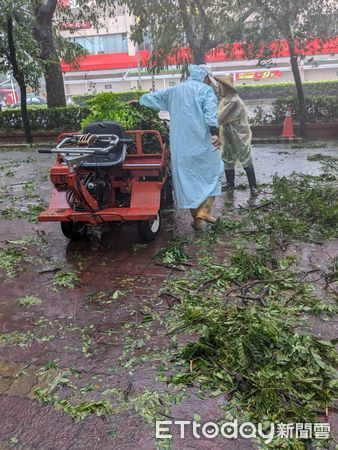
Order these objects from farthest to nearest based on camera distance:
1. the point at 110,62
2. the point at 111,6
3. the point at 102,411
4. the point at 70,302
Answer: the point at 110,62, the point at 111,6, the point at 70,302, the point at 102,411

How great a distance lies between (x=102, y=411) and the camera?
2.28 m

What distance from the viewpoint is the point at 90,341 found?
2904 mm

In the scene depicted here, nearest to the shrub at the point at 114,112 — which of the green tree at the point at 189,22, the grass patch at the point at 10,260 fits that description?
the grass patch at the point at 10,260

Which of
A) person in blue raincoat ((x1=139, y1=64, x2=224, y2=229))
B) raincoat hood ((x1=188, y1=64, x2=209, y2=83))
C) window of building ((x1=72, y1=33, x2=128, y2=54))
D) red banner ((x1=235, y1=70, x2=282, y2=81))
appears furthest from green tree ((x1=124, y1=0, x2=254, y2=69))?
window of building ((x1=72, y1=33, x2=128, y2=54))

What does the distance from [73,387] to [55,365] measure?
0.26m

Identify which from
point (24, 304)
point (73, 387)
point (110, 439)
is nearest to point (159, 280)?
point (24, 304)

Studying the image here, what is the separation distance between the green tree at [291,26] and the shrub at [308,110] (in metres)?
0.56

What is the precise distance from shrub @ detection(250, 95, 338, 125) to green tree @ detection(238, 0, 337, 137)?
557 millimetres

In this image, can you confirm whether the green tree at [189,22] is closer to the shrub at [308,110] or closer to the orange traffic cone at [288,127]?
the shrub at [308,110]

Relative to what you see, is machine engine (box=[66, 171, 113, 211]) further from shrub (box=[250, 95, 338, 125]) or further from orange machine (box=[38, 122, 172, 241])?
shrub (box=[250, 95, 338, 125])

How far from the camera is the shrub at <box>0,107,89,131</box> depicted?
46.8ft

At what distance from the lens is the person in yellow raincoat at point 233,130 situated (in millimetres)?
6312

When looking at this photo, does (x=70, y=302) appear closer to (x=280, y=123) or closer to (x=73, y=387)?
(x=73, y=387)

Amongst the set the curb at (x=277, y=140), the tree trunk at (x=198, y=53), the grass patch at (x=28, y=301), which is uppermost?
the tree trunk at (x=198, y=53)
